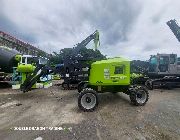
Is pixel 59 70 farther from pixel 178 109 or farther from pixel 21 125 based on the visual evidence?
pixel 178 109

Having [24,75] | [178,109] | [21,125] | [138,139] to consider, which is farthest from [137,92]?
[24,75]

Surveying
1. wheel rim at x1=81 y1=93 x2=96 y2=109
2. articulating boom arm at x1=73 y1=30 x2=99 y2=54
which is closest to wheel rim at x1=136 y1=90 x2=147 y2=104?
wheel rim at x1=81 y1=93 x2=96 y2=109

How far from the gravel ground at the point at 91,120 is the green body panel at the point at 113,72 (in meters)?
1.02

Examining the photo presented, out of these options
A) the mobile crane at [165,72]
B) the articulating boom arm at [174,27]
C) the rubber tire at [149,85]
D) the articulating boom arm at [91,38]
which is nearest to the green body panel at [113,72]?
the articulating boom arm at [91,38]

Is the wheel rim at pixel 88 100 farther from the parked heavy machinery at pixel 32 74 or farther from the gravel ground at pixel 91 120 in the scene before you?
the parked heavy machinery at pixel 32 74

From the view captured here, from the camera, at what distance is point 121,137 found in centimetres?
617

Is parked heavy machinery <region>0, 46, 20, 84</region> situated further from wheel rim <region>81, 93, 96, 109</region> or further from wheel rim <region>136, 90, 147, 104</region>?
wheel rim <region>136, 90, 147, 104</region>

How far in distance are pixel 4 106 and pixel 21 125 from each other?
125 inches

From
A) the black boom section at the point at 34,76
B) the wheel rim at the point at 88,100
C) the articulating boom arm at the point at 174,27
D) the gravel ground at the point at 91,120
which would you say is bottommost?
the gravel ground at the point at 91,120

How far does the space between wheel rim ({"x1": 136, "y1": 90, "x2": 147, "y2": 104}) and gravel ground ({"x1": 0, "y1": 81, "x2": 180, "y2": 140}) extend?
36cm

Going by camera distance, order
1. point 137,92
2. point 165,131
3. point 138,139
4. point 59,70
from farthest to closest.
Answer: point 59,70 < point 137,92 < point 165,131 < point 138,139

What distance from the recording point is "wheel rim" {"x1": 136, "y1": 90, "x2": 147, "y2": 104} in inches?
384

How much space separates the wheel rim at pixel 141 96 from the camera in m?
9.76

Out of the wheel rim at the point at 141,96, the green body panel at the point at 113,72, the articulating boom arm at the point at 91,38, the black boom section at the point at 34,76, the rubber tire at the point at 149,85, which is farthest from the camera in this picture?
the rubber tire at the point at 149,85
